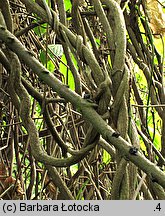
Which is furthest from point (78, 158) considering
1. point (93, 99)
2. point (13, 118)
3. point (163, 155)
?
point (13, 118)

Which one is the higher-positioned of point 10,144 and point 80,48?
point 80,48

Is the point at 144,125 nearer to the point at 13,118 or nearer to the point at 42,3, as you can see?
the point at 13,118

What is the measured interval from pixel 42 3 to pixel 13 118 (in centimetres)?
38

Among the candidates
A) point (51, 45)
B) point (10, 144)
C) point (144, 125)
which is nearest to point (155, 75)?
point (144, 125)

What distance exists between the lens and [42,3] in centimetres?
56

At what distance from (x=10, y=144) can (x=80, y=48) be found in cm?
44

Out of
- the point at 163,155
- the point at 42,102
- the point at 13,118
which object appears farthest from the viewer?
the point at 13,118

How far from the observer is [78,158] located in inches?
18.7

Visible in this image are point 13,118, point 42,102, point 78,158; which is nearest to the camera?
point 78,158

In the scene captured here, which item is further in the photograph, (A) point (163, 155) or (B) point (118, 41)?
(A) point (163, 155)

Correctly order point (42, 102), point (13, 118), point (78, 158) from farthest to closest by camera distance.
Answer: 1. point (13, 118)
2. point (42, 102)
3. point (78, 158)
